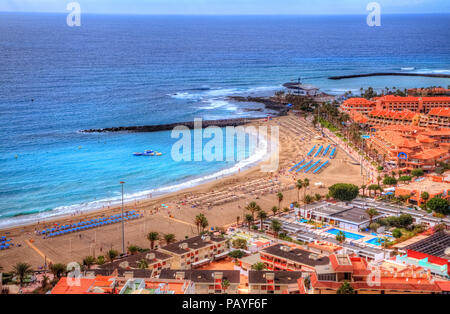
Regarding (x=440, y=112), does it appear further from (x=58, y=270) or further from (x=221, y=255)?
(x=58, y=270)

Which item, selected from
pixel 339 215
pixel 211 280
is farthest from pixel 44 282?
pixel 339 215

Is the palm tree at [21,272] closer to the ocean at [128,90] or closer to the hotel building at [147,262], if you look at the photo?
the hotel building at [147,262]

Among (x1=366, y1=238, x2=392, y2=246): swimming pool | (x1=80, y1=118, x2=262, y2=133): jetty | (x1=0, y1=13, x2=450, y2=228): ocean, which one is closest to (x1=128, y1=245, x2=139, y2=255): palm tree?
(x1=0, y1=13, x2=450, y2=228): ocean

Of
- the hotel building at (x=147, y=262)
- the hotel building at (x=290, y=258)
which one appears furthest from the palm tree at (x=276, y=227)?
the hotel building at (x=147, y=262)

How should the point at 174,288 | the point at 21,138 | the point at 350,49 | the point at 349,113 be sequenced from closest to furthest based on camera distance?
the point at 174,288 → the point at 21,138 → the point at 349,113 → the point at 350,49

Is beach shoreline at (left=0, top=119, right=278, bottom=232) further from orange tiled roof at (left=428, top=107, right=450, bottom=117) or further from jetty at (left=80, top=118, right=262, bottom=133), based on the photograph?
orange tiled roof at (left=428, top=107, right=450, bottom=117)
